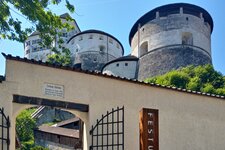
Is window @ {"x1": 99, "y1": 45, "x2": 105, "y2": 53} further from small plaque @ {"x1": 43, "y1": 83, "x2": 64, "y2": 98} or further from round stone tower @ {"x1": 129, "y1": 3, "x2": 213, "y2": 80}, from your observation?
small plaque @ {"x1": 43, "y1": 83, "x2": 64, "y2": 98}

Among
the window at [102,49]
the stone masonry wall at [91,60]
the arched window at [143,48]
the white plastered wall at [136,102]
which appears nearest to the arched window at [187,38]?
the arched window at [143,48]

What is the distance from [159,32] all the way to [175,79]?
884cm

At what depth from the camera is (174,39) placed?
45.0m

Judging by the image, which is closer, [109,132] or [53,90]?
[53,90]

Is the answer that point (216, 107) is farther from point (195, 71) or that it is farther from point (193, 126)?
point (195, 71)

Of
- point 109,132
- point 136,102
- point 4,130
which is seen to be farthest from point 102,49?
point 4,130

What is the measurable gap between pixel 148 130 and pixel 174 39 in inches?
1378

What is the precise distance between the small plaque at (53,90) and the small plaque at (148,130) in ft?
7.34

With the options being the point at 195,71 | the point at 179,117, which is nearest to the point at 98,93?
the point at 179,117

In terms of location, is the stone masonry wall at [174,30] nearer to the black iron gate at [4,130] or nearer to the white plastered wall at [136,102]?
the white plastered wall at [136,102]

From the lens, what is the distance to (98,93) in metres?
11.5

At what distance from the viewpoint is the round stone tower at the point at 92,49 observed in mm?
57875

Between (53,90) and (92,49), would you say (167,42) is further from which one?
(53,90)

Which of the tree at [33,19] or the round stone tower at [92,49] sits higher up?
the round stone tower at [92,49]
